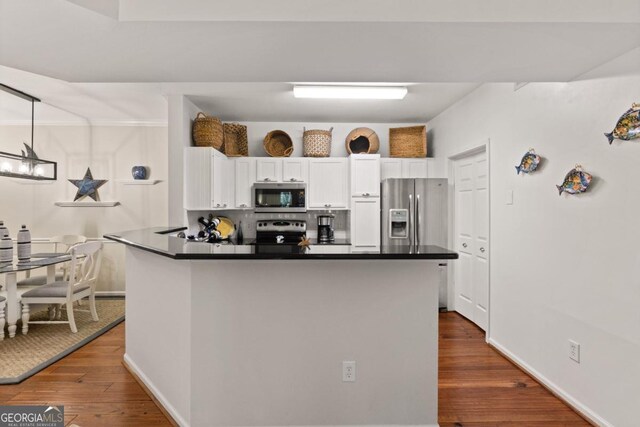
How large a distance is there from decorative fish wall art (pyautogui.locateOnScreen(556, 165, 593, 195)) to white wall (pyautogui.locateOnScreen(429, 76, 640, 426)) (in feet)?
0.15

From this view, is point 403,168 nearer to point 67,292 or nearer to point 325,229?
point 325,229

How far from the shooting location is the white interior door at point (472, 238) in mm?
3746

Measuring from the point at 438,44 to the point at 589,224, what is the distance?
1.53 m

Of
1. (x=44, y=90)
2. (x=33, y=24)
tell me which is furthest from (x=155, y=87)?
(x=33, y=24)

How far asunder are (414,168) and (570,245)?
8.83 ft

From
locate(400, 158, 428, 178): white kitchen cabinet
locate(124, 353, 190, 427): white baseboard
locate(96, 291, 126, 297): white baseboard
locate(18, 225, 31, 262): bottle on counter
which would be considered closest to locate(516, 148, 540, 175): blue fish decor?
locate(400, 158, 428, 178): white kitchen cabinet

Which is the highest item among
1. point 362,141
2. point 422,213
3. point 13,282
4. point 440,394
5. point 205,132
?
point 362,141

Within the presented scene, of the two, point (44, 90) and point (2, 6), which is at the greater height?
point (44, 90)

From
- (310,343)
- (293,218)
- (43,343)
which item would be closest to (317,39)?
(310,343)

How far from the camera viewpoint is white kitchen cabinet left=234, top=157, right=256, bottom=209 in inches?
190

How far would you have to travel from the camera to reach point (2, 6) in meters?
1.66

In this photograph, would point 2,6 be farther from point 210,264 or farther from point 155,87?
point 155,87

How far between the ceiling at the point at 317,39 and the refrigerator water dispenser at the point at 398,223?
231 cm

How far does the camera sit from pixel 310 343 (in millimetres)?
2014
